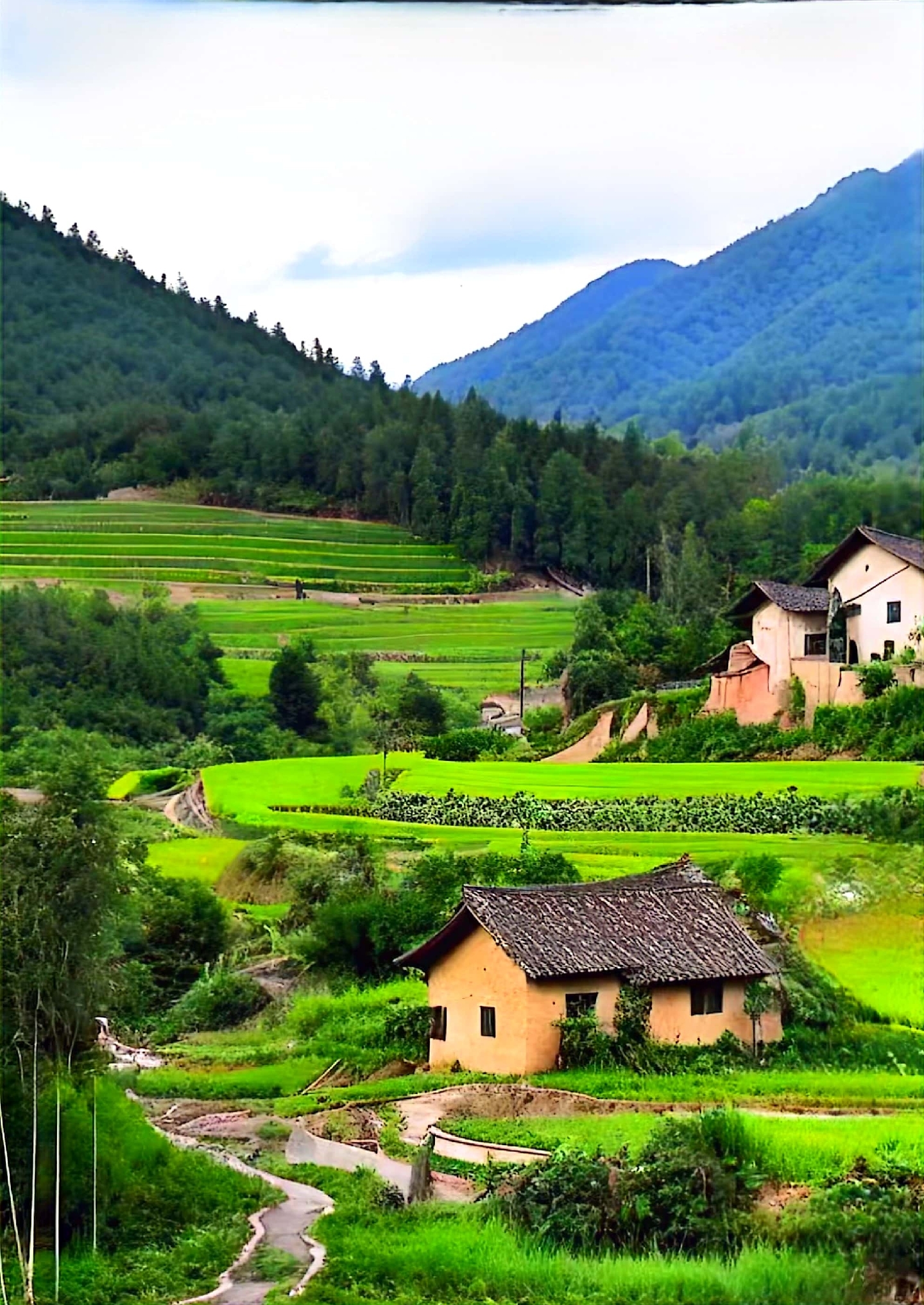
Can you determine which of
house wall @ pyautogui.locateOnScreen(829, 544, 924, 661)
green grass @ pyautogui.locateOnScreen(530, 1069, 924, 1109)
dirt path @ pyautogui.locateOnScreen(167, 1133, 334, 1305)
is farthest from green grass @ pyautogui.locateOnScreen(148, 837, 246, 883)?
house wall @ pyautogui.locateOnScreen(829, 544, 924, 661)

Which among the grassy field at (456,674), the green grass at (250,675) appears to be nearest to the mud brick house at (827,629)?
the grassy field at (456,674)

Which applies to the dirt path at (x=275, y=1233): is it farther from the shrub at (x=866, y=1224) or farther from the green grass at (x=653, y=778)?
the green grass at (x=653, y=778)

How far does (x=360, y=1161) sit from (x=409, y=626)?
1.95 meters

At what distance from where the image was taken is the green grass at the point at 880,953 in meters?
6.81

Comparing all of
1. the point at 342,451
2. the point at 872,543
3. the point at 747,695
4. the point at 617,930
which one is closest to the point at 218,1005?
the point at 617,930

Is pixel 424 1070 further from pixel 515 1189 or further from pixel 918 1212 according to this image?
pixel 918 1212

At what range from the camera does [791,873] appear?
22.2ft

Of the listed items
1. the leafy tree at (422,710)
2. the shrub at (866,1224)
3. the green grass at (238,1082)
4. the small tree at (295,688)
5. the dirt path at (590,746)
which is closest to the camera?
the shrub at (866,1224)

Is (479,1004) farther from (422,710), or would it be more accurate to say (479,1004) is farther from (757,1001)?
(422,710)

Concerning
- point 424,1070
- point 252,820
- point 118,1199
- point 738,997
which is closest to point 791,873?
point 738,997

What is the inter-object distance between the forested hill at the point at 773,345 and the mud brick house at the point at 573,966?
153cm

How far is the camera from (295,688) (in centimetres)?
728

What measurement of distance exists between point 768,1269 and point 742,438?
268 centimetres

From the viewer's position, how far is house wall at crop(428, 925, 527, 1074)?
6270 millimetres
